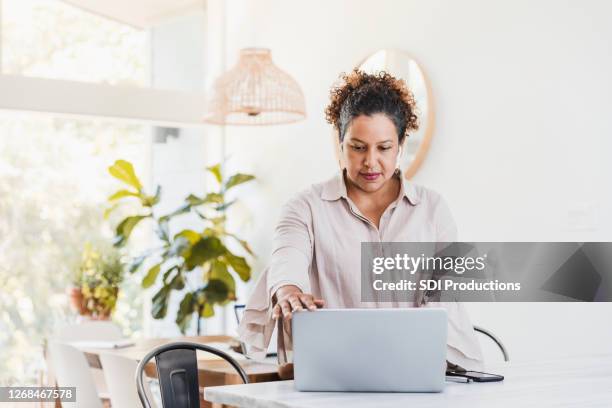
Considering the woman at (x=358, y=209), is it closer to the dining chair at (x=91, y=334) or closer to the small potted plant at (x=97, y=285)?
the dining chair at (x=91, y=334)

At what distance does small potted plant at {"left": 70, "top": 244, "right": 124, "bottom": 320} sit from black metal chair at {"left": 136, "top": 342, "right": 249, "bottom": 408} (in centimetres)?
355

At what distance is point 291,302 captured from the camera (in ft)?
5.64

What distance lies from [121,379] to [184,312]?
2.47 metres

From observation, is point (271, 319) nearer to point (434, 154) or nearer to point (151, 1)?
point (434, 154)

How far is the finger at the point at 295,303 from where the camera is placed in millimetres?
1698

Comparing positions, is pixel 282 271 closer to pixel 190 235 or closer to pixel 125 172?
pixel 190 235

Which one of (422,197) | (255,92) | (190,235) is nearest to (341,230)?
(422,197)

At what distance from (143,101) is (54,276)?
2207 millimetres

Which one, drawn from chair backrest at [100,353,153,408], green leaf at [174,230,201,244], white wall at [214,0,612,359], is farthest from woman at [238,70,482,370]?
green leaf at [174,230,201,244]

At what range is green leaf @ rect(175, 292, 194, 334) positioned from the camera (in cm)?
529

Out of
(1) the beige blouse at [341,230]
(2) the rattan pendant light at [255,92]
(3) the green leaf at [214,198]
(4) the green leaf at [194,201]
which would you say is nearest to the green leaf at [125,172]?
(4) the green leaf at [194,201]

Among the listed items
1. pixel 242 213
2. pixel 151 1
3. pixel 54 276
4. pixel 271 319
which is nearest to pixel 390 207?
pixel 271 319

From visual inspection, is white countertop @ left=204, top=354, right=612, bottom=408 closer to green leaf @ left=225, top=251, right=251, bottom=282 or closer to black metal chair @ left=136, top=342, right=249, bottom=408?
black metal chair @ left=136, top=342, right=249, bottom=408

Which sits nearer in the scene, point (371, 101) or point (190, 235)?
point (371, 101)
